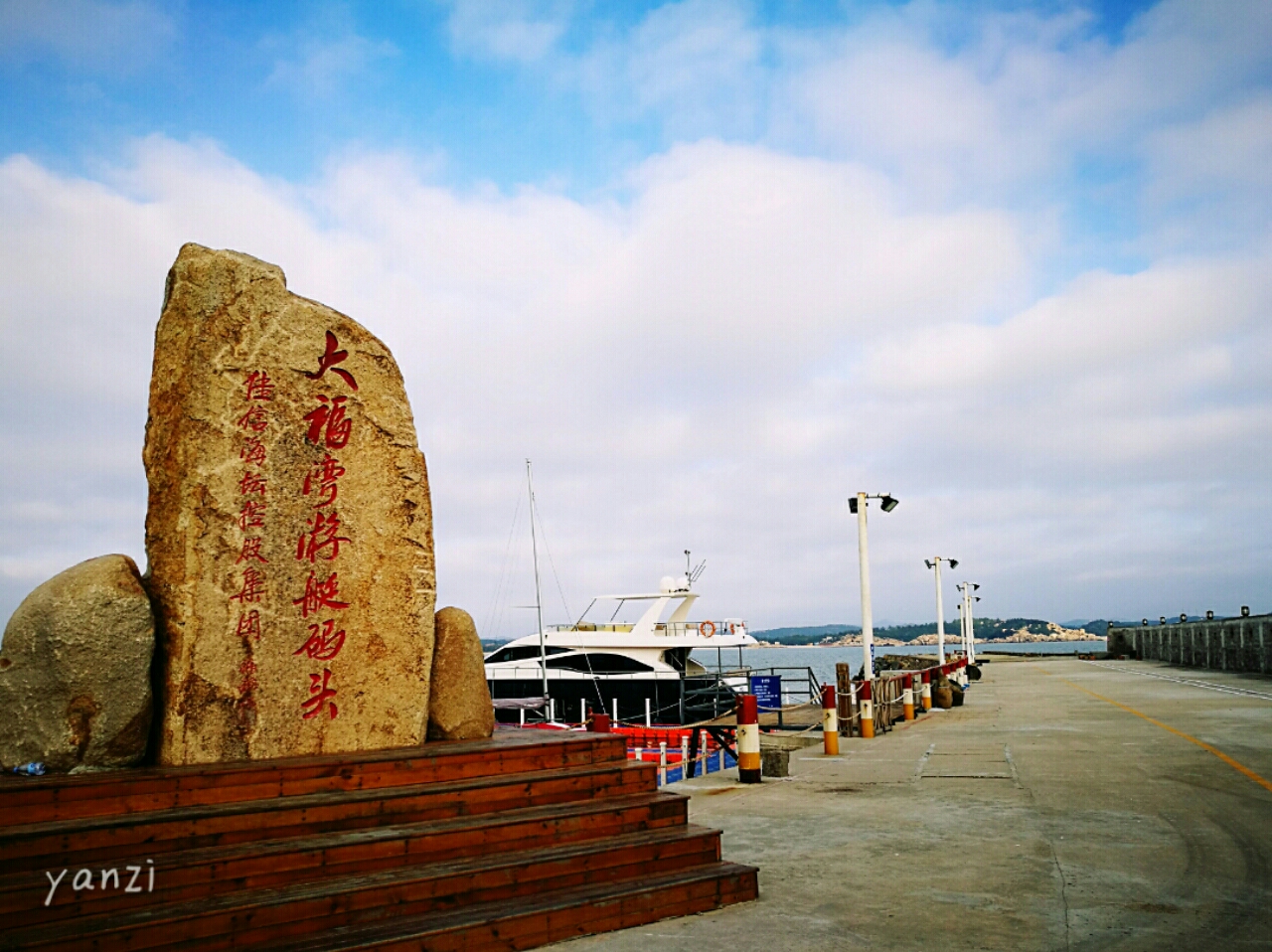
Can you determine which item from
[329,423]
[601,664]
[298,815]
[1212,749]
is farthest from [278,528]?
[601,664]

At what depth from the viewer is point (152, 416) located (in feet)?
19.3

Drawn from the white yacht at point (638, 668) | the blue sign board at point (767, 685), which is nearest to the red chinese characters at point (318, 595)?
the blue sign board at point (767, 685)

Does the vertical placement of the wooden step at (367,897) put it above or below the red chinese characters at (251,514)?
below

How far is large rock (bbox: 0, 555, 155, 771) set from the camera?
16.9ft

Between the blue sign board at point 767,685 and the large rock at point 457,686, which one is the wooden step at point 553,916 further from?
the blue sign board at point 767,685

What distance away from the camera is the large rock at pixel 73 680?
16.9 feet

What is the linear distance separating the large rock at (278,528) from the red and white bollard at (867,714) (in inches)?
403

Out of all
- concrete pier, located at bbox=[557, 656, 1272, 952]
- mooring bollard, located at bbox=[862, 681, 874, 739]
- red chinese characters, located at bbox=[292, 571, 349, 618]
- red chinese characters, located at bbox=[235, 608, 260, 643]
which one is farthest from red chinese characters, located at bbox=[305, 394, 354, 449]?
mooring bollard, located at bbox=[862, 681, 874, 739]

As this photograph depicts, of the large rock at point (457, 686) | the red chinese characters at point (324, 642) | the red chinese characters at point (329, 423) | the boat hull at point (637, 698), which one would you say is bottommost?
the boat hull at point (637, 698)

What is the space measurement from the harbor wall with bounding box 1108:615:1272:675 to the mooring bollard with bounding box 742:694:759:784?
A: 87.8 feet

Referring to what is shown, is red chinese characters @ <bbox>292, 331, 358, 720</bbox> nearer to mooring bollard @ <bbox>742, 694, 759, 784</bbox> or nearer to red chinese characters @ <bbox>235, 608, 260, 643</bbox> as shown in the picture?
red chinese characters @ <bbox>235, 608, 260, 643</bbox>

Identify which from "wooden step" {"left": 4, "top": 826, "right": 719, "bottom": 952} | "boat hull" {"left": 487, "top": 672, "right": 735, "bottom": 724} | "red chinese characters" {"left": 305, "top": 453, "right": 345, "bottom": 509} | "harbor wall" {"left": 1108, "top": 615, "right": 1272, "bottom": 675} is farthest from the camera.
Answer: "boat hull" {"left": 487, "top": 672, "right": 735, "bottom": 724}

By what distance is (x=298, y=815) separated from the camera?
4.94 metres

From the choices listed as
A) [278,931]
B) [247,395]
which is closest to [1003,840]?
[278,931]
